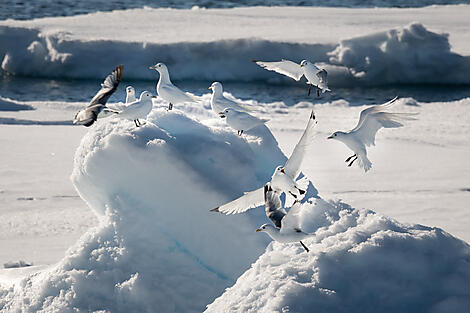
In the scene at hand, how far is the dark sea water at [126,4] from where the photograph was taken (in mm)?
24203

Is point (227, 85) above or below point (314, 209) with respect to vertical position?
below

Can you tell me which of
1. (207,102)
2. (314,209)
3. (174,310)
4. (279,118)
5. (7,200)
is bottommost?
(279,118)

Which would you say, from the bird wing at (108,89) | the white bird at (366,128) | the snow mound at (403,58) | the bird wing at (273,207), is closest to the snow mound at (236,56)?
the snow mound at (403,58)

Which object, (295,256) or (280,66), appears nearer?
(295,256)

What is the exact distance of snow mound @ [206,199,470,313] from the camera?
9.96 feet

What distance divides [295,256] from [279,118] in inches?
318

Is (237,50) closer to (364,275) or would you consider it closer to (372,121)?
(372,121)

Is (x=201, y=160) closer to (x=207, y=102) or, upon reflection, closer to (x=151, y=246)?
(x=151, y=246)

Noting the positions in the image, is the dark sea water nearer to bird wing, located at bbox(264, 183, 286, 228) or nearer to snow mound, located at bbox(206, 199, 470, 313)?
bird wing, located at bbox(264, 183, 286, 228)

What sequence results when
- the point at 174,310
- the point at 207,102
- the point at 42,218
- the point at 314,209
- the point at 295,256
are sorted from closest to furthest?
the point at 295,256 → the point at 314,209 → the point at 174,310 → the point at 207,102 → the point at 42,218

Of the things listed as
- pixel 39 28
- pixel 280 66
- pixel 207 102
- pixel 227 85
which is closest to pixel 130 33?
pixel 39 28

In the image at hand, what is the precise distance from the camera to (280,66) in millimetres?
4742

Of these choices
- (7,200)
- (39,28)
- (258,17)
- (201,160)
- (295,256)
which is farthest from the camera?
(258,17)

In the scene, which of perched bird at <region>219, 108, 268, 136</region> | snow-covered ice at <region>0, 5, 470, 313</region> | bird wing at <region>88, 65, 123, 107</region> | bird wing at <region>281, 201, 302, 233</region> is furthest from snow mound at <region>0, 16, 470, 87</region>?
bird wing at <region>281, 201, 302, 233</region>
